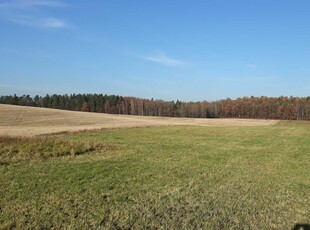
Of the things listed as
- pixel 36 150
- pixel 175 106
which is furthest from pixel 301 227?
pixel 175 106

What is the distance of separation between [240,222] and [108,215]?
288 centimetres

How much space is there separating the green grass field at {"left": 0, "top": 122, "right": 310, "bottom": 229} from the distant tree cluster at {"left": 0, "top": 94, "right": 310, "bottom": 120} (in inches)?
5048

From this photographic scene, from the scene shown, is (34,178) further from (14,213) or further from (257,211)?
(257,211)

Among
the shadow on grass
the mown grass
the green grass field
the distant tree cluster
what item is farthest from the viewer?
the distant tree cluster

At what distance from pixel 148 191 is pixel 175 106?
14776 cm

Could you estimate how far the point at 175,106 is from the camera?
6235 inches

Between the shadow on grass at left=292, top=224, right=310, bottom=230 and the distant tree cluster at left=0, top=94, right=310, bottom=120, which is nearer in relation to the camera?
the shadow on grass at left=292, top=224, right=310, bottom=230

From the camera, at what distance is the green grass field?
804 centimetres

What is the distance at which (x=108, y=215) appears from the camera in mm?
8312

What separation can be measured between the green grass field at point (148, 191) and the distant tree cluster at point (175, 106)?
421ft

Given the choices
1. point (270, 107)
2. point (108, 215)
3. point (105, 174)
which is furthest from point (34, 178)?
point (270, 107)

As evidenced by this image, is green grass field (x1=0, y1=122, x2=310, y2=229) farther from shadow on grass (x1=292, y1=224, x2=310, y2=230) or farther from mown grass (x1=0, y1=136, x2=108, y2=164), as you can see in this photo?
shadow on grass (x1=292, y1=224, x2=310, y2=230)

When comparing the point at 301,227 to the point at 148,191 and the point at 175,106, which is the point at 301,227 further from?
the point at 175,106

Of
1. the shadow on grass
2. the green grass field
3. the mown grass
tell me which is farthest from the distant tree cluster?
the shadow on grass
